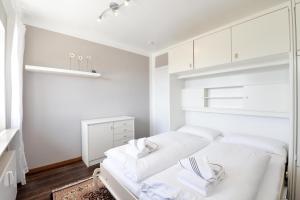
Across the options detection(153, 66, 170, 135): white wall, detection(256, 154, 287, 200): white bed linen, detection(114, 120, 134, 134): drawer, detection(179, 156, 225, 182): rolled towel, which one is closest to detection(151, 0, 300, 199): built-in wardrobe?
detection(256, 154, 287, 200): white bed linen

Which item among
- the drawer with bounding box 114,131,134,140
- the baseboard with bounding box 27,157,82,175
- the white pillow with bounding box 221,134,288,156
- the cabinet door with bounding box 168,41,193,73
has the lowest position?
the baseboard with bounding box 27,157,82,175

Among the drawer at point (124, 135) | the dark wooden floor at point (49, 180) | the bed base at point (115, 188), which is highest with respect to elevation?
the drawer at point (124, 135)

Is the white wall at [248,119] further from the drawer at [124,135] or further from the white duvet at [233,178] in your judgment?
the drawer at [124,135]

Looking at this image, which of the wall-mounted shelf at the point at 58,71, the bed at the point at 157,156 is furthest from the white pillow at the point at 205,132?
the wall-mounted shelf at the point at 58,71

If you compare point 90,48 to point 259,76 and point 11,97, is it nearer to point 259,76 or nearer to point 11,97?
point 11,97

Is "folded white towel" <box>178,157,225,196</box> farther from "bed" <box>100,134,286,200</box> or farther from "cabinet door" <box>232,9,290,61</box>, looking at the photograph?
"cabinet door" <box>232,9,290,61</box>

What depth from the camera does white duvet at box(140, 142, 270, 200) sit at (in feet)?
3.56

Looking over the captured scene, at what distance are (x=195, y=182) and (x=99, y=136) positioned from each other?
81.4 inches

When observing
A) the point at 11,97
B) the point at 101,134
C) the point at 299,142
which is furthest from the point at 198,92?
the point at 11,97

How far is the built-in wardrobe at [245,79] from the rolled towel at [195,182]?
51.1 inches

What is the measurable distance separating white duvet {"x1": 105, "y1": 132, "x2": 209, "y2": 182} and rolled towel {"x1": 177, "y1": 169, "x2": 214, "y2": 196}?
363mm

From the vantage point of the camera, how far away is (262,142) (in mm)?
2029

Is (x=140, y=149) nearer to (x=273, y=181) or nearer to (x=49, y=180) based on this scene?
(x=273, y=181)

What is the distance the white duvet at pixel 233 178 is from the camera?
1.09 m
